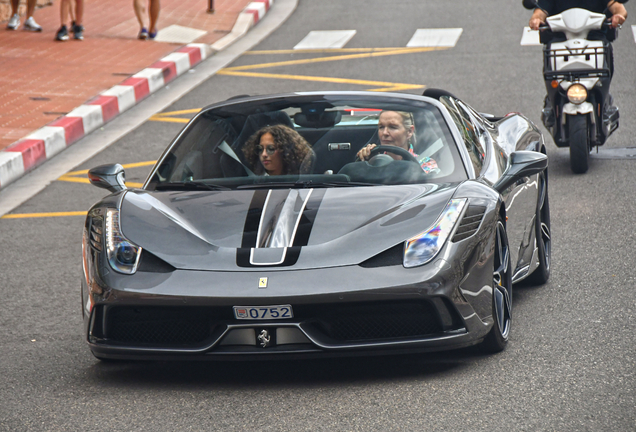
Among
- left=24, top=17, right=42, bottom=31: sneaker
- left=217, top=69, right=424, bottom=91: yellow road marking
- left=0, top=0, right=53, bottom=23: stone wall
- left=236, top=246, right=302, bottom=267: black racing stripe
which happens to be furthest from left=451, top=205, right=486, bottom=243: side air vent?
left=0, top=0, right=53, bottom=23: stone wall

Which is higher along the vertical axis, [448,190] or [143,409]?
[448,190]

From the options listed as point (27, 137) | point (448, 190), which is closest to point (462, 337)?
point (448, 190)

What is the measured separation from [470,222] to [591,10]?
4.85 meters

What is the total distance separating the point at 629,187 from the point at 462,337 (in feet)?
13.9

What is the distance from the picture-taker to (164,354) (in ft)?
13.4

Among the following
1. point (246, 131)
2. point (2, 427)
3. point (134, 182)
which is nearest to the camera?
point (2, 427)

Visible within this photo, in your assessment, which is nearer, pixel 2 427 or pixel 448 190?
pixel 2 427

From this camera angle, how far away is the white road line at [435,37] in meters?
15.5

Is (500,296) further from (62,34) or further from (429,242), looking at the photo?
(62,34)

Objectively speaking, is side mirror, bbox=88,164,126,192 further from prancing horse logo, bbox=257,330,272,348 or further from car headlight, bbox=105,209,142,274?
prancing horse logo, bbox=257,330,272,348

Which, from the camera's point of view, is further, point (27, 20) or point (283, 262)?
point (27, 20)

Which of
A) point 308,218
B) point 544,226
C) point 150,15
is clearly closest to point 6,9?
point 150,15

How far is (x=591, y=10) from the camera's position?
844 centimetres

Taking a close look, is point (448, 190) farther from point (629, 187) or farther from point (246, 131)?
point (629, 187)
